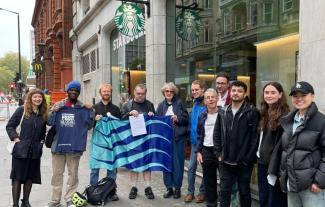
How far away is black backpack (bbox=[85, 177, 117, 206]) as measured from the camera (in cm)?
595

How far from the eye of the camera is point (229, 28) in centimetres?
764

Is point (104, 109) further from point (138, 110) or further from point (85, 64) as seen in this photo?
point (85, 64)

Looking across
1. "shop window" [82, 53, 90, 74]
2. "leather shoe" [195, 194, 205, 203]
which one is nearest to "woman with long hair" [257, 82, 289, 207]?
"leather shoe" [195, 194, 205, 203]

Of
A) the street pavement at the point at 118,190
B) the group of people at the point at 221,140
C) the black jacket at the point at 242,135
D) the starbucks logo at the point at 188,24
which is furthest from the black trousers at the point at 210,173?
the starbucks logo at the point at 188,24

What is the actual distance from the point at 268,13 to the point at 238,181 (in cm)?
301

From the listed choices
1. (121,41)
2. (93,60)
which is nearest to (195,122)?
(121,41)

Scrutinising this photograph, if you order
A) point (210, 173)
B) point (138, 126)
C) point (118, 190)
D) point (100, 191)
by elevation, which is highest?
point (138, 126)

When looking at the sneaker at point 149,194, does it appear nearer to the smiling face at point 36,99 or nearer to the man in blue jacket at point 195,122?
the man in blue jacket at point 195,122

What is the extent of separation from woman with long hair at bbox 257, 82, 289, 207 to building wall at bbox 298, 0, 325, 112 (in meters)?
0.71

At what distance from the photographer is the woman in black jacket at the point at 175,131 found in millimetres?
6273

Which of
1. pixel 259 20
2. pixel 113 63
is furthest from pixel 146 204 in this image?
pixel 113 63

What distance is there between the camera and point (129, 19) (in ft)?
32.6

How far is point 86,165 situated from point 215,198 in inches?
174

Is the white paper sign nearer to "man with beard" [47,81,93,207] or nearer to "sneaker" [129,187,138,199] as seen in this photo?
"man with beard" [47,81,93,207]
